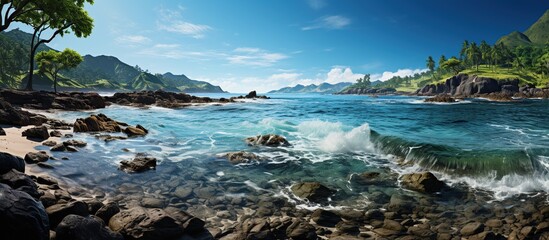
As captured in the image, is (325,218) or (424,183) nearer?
(325,218)

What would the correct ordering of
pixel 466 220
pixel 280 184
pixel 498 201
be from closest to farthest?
pixel 466 220, pixel 498 201, pixel 280 184

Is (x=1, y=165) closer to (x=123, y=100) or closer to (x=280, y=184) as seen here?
(x=280, y=184)

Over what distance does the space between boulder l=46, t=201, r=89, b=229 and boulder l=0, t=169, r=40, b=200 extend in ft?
2.63

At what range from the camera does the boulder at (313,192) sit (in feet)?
37.4

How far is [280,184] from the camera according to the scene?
1314 cm

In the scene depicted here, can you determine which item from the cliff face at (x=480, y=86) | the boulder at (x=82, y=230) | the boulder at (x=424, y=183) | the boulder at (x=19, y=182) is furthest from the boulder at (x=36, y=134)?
the cliff face at (x=480, y=86)

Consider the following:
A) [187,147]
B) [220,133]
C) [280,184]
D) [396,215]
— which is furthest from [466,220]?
[220,133]

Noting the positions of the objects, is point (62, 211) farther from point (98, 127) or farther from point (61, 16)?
point (61, 16)

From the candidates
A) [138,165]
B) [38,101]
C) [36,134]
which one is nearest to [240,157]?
[138,165]

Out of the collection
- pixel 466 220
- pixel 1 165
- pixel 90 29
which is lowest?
pixel 466 220

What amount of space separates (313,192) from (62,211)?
8.16 metres

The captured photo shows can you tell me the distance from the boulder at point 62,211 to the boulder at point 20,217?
3.16ft

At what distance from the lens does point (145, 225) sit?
24.3 feet

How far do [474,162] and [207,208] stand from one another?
46.4 feet
